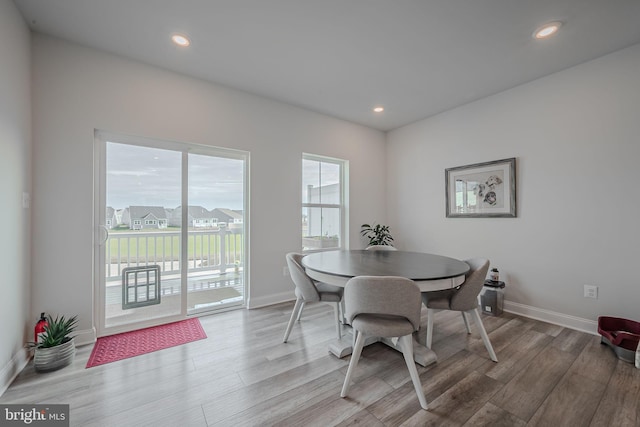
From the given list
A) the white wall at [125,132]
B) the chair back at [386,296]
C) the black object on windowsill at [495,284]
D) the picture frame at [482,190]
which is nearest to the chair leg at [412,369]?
the chair back at [386,296]

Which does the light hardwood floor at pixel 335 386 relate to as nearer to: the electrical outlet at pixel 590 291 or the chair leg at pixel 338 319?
the chair leg at pixel 338 319

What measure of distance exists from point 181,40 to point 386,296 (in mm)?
2747

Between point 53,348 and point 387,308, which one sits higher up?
point 387,308

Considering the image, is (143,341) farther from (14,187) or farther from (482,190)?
(482,190)

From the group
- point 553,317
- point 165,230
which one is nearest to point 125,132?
point 165,230

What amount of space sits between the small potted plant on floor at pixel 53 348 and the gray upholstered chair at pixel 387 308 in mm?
2138

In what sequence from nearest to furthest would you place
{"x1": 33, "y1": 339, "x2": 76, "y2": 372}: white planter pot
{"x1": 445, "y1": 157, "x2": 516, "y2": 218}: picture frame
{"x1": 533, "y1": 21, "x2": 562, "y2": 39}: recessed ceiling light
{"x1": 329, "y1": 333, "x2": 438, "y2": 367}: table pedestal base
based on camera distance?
{"x1": 33, "y1": 339, "x2": 76, "y2": 372}: white planter pot, {"x1": 329, "y1": 333, "x2": 438, "y2": 367}: table pedestal base, {"x1": 533, "y1": 21, "x2": 562, "y2": 39}: recessed ceiling light, {"x1": 445, "y1": 157, "x2": 516, "y2": 218}: picture frame

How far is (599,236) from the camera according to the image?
2518 millimetres

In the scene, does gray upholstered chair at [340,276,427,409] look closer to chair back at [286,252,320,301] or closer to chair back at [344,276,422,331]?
chair back at [344,276,422,331]

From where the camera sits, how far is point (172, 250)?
9.26 ft

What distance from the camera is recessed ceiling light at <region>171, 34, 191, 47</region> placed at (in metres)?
2.22

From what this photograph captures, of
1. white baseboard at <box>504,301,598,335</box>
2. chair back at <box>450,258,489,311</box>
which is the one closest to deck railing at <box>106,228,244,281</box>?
chair back at <box>450,258,489,311</box>

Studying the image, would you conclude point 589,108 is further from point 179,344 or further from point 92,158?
point 92,158

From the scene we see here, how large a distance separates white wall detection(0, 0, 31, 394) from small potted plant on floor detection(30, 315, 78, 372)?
0.44 feet
